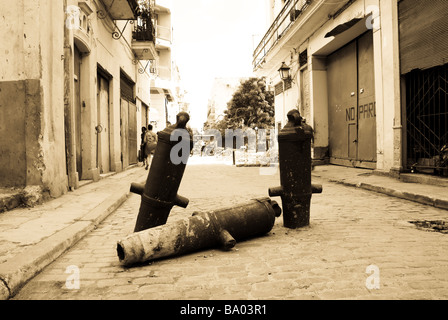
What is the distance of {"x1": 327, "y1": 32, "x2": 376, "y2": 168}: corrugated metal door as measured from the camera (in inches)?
432

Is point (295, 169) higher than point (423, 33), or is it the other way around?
point (423, 33)

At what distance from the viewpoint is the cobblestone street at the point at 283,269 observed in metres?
2.38

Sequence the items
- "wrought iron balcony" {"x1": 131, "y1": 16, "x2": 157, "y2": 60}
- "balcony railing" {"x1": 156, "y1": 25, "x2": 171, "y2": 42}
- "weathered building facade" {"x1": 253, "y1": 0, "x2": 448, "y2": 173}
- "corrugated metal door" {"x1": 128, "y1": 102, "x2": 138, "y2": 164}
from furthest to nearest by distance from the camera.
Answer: "balcony railing" {"x1": 156, "y1": 25, "x2": 171, "y2": 42} < "corrugated metal door" {"x1": 128, "y1": 102, "x2": 138, "y2": 164} < "wrought iron balcony" {"x1": 131, "y1": 16, "x2": 157, "y2": 60} < "weathered building facade" {"x1": 253, "y1": 0, "x2": 448, "y2": 173}

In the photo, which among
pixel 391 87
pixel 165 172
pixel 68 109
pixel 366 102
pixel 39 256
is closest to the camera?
pixel 39 256

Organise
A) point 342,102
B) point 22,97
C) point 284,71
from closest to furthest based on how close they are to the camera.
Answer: point 22,97, point 342,102, point 284,71

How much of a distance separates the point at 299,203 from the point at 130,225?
7.10 ft

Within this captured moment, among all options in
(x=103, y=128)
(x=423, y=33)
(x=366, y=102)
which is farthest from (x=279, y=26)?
(x=103, y=128)

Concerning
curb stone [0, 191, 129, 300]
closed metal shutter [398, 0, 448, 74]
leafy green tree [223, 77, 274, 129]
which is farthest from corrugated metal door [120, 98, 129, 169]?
leafy green tree [223, 77, 274, 129]

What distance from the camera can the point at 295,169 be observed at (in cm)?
396

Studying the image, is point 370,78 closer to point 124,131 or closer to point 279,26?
point 279,26

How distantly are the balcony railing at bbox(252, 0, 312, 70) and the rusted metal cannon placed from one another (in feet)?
35.6

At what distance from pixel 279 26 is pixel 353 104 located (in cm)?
655

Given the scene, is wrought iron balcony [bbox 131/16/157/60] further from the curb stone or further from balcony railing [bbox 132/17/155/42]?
the curb stone

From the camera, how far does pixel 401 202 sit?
19.8 ft
